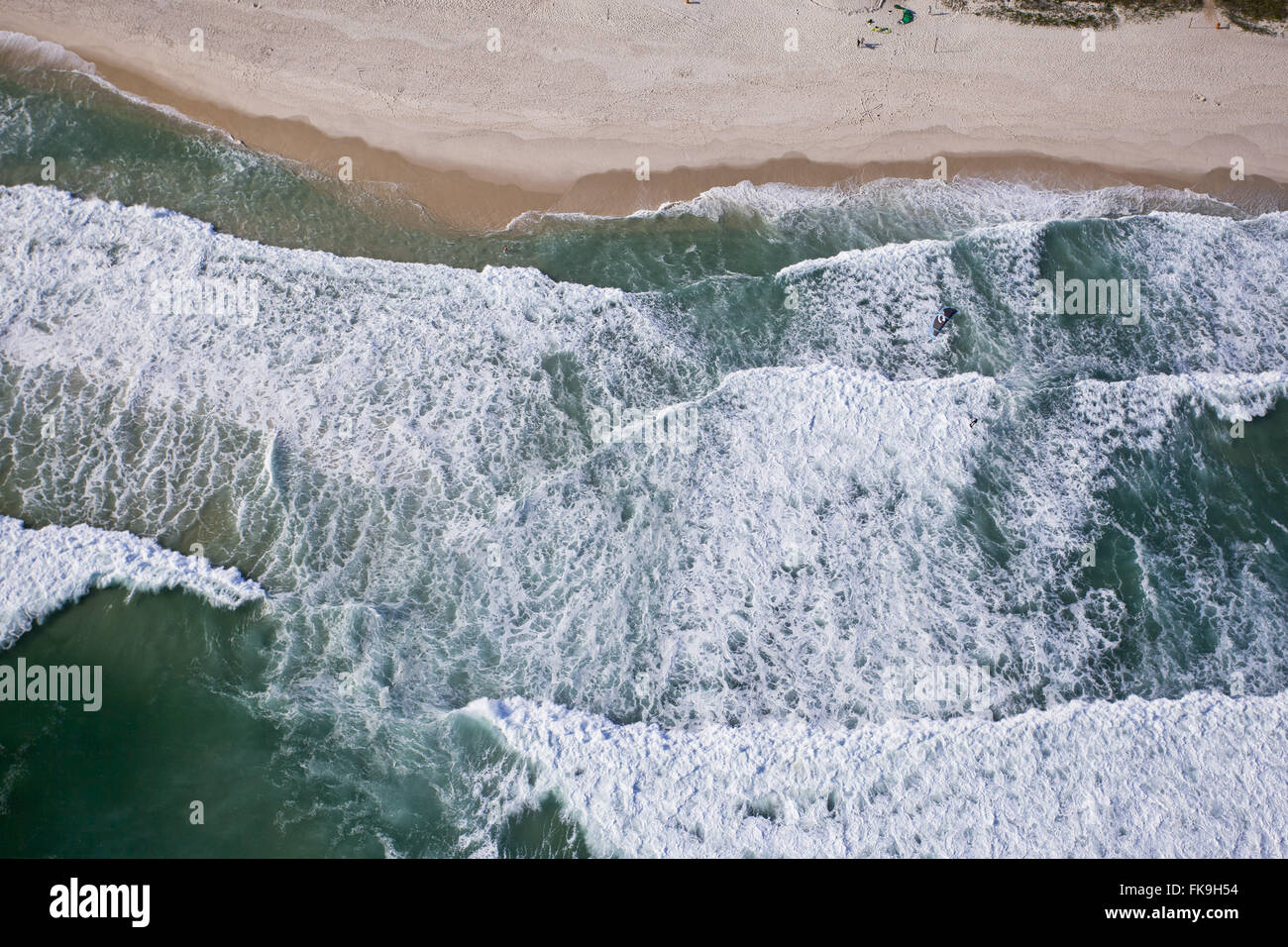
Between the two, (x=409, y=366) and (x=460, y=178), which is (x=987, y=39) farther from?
(x=409, y=366)

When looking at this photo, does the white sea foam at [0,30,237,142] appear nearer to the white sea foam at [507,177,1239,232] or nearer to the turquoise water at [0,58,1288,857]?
the turquoise water at [0,58,1288,857]

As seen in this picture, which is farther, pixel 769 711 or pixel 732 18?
pixel 732 18
